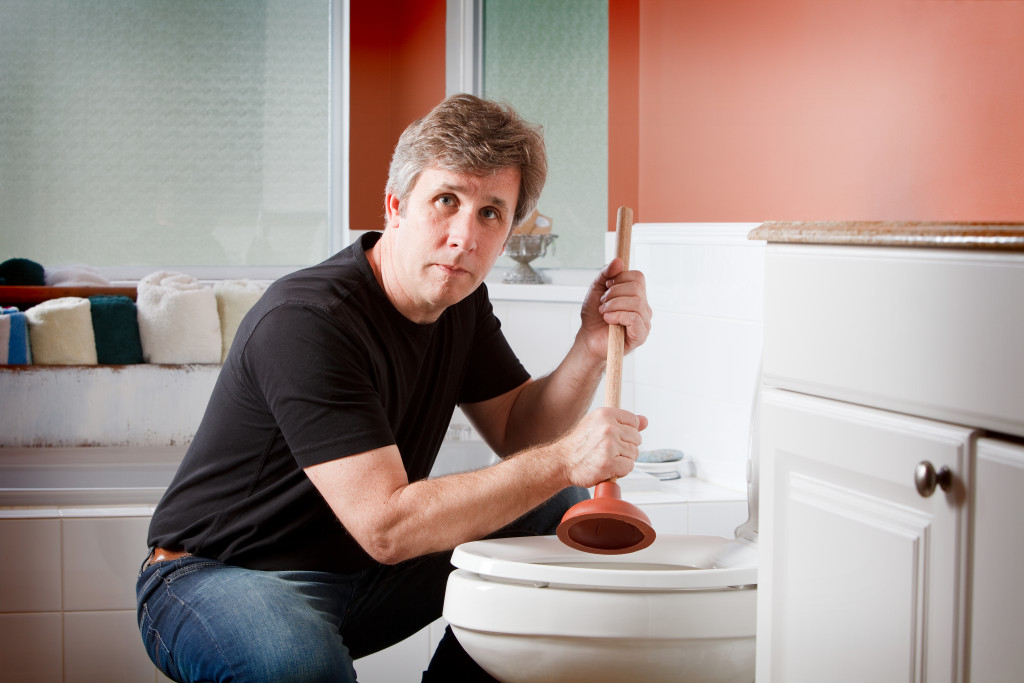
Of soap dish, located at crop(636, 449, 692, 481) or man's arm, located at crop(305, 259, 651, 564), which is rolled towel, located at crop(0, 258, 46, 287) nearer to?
soap dish, located at crop(636, 449, 692, 481)

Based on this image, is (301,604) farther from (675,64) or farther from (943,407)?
(675,64)

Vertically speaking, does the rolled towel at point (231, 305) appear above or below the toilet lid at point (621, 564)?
above

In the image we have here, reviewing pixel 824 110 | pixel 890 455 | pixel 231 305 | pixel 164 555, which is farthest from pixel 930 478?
pixel 231 305

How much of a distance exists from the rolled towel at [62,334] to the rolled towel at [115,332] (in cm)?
2

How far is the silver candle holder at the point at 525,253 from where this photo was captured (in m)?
2.89

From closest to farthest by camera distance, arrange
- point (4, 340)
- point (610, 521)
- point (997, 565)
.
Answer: point (997, 565)
point (610, 521)
point (4, 340)

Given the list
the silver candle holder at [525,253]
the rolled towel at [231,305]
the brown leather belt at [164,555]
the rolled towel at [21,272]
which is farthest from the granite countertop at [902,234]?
the rolled towel at [21,272]

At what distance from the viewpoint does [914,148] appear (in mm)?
1634

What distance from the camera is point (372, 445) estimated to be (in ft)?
3.89

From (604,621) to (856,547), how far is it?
32 cm

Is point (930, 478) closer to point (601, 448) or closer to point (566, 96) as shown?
point (601, 448)

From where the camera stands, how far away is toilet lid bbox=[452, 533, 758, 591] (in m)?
1.13

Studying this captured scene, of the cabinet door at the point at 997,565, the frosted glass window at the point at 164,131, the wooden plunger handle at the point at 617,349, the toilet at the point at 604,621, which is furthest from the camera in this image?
the frosted glass window at the point at 164,131

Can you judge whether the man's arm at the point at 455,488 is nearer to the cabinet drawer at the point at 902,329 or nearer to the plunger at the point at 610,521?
the plunger at the point at 610,521
